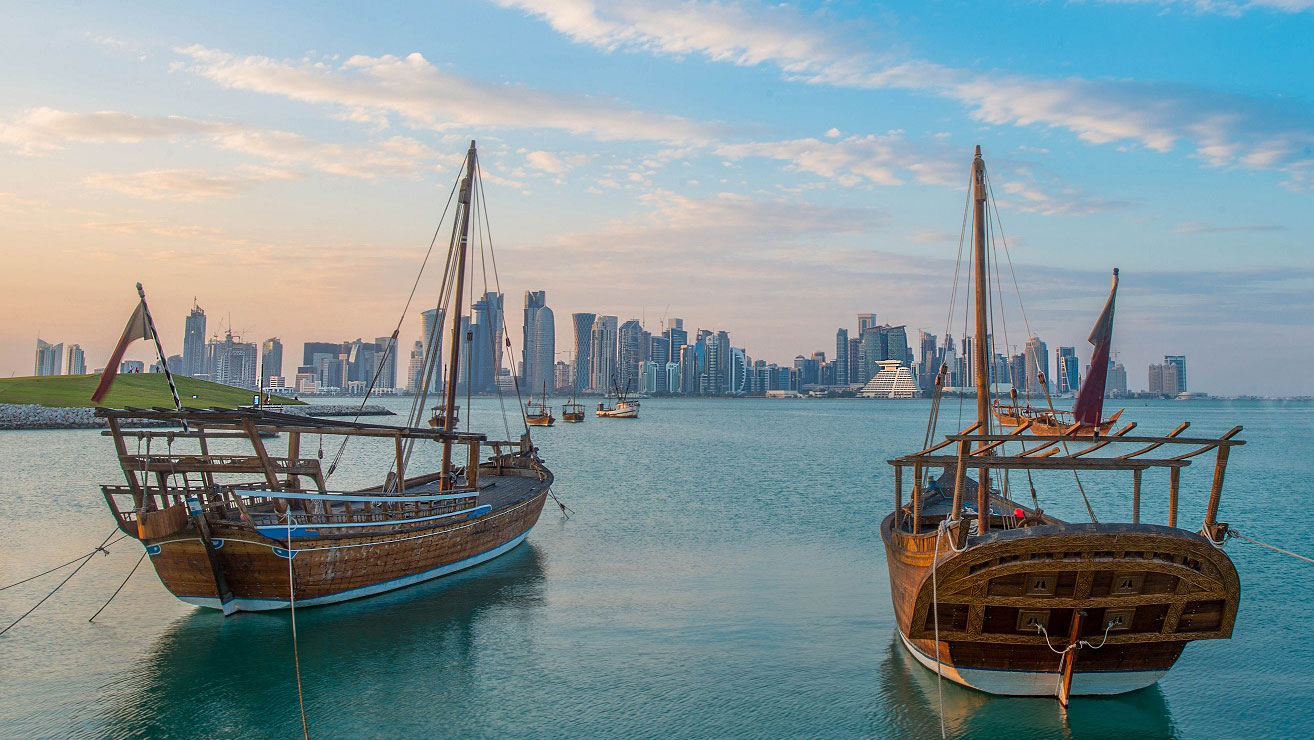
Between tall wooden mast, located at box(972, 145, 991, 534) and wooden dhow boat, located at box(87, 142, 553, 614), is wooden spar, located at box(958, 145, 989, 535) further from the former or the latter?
wooden dhow boat, located at box(87, 142, 553, 614)

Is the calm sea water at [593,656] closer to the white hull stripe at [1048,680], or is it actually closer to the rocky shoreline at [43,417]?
the white hull stripe at [1048,680]

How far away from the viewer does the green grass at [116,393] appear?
98.7m

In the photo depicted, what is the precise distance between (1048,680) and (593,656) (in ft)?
28.8

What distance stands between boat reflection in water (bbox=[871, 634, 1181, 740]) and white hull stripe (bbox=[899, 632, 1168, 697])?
0.20 m

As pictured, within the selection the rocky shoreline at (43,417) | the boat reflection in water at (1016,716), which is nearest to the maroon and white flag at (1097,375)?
the boat reflection in water at (1016,716)

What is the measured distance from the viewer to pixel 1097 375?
55.2 feet

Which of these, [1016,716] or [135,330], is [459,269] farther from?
[1016,716]

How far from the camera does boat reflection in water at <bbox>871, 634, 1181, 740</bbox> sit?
1387 centimetres

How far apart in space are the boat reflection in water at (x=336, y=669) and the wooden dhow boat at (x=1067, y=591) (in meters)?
8.58

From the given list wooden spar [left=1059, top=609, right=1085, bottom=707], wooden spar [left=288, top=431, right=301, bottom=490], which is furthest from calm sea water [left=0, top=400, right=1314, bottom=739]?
wooden spar [left=288, top=431, right=301, bottom=490]

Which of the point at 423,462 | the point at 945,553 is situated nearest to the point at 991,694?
the point at 945,553

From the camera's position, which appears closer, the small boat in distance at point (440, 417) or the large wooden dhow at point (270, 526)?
the large wooden dhow at point (270, 526)

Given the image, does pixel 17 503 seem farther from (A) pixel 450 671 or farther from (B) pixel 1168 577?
(B) pixel 1168 577

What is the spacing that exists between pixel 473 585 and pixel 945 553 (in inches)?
575
